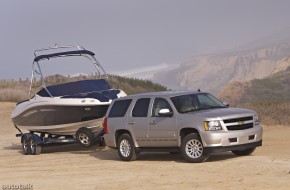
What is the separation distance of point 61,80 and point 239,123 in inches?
1246

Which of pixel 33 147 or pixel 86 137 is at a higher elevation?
Result: pixel 86 137

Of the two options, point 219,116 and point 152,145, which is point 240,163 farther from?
point 152,145

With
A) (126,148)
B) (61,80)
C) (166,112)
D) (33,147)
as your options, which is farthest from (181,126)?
(61,80)

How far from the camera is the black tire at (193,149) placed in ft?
51.8

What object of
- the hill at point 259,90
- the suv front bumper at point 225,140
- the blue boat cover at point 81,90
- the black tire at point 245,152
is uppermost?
the hill at point 259,90

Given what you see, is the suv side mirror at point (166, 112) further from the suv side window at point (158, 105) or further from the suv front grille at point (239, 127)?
the suv front grille at point (239, 127)

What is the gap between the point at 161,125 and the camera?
16.8 metres

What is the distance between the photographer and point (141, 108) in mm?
17688

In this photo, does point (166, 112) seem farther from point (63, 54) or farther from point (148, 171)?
point (63, 54)

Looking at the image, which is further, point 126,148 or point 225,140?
point 126,148

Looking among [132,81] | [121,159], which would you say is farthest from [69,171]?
[132,81]

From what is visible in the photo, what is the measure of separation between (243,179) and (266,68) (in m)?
137

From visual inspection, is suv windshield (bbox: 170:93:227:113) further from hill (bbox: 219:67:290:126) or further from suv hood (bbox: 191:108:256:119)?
hill (bbox: 219:67:290:126)

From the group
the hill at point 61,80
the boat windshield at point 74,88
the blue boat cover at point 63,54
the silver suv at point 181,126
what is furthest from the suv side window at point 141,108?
the hill at point 61,80
